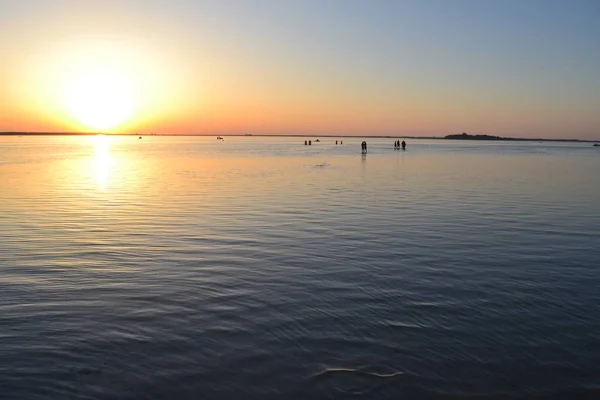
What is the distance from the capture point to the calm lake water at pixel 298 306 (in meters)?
7.55

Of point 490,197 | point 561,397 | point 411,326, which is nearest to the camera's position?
point 561,397

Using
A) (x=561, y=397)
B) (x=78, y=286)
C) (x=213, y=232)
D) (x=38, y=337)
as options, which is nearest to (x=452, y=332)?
(x=561, y=397)

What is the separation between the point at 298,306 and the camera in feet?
35.1

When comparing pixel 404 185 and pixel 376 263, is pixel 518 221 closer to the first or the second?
pixel 376 263

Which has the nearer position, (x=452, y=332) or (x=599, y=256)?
(x=452, y=332)

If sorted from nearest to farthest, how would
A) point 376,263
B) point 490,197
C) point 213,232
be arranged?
point 376,263 → point 213,232 → point 490,197

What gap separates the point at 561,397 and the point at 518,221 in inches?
657

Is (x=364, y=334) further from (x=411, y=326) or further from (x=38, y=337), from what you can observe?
(x=38, y=337)

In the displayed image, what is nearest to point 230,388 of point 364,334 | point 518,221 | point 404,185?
point 364,334

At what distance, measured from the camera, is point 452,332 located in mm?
9344

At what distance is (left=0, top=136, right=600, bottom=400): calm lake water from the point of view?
297 inches

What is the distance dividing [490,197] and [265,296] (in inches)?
955

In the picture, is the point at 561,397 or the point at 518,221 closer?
the point at 561,397

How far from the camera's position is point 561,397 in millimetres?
7219
